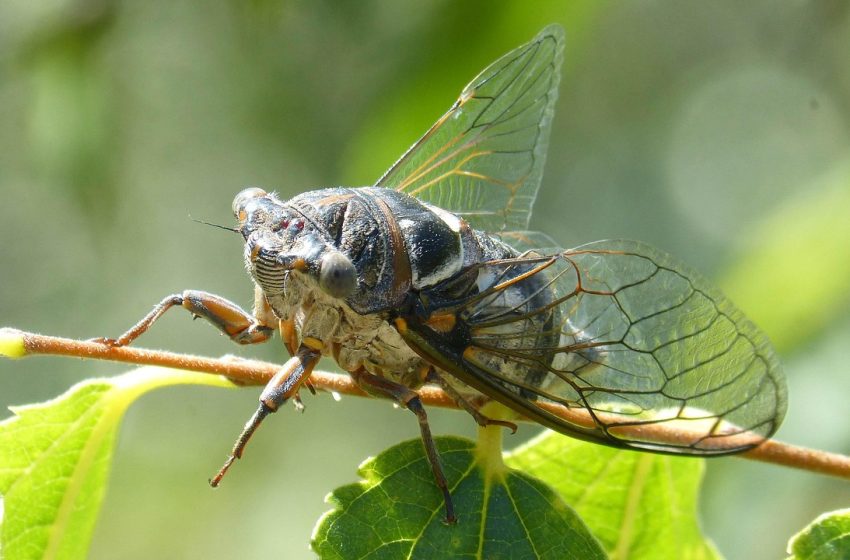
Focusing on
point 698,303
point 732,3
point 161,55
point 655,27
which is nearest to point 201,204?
point 161,55

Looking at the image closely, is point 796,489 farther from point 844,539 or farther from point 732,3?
point 732,3

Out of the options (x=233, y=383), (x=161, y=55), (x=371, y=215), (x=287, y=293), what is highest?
(x=161, y=55)

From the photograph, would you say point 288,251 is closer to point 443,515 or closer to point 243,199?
point 243,199

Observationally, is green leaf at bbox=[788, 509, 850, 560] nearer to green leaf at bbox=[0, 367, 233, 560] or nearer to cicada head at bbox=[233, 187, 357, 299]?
cicada head at bbox=[233, 187, 357, 299]

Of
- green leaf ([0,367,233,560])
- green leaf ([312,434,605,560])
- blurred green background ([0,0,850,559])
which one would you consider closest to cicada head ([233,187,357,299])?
green leaf ([0,367,233,560])

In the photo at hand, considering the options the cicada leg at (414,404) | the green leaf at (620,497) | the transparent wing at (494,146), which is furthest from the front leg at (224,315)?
the green leaf at (620,497)

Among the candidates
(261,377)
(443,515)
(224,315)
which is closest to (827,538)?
(443,515)
